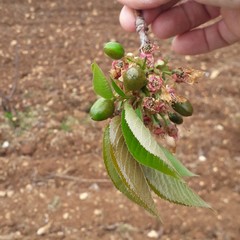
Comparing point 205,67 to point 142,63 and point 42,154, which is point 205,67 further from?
point 142,63

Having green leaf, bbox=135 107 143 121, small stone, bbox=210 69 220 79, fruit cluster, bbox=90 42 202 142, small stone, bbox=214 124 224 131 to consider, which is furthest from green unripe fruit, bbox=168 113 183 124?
small stone, bbox=210 69 220 79

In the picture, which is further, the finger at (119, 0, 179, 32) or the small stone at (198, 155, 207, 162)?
Answer: the small stone at (198, 155, 207, 162)

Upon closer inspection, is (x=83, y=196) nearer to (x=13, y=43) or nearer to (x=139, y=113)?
(x=13, y=43)

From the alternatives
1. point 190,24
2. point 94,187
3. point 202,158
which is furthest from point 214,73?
point 190,24

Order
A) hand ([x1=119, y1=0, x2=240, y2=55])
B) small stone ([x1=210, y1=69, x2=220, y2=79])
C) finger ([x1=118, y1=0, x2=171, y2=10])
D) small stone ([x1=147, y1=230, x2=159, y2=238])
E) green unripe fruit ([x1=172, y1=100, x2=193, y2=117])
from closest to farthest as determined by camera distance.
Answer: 1. green unripe fruit ([x1=172, y1=100, x2=193, y2=117])
2. finger ([x1=118, y1=0, x2=171, y2=10])
3. hand ([x1=119, y1=0, x2=240, y2=55])
4. small stone ([x1=147, y1=230, x2=159, y2=238])
5. small stone ([x1=210, y1=69, x2=220, y2=79])

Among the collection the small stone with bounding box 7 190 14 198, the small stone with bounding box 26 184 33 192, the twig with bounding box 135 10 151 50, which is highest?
the twig with bounding box 135 10 151 50

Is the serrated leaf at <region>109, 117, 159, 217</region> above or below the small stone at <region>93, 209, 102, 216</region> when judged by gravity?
above

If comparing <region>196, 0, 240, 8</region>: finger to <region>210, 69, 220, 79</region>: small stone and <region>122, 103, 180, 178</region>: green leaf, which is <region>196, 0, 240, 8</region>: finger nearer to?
<region>122, 103, 180, 178</region>: green leaf
